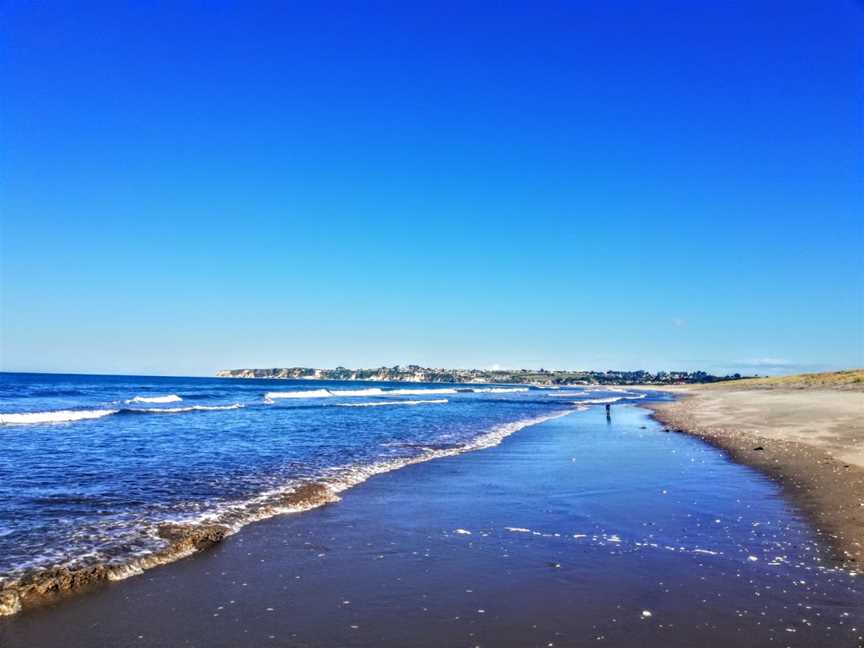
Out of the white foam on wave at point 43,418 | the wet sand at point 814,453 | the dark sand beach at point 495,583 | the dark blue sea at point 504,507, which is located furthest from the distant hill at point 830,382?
the white foam on wave at point 43,418

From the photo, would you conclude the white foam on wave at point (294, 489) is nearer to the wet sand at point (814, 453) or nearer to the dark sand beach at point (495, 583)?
the dark sand beach at point (495, 583)

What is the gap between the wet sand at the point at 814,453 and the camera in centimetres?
1042

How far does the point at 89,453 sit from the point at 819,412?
118 ft

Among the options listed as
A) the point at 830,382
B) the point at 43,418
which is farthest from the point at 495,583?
the point at 830,382

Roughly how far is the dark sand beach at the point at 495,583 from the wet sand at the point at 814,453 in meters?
0.57

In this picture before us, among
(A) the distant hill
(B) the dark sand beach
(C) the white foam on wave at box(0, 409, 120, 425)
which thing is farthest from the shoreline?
(A) the distant hill

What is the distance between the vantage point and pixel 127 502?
12312mm

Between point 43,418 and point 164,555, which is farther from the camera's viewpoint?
point 43,418

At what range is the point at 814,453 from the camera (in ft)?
59.9

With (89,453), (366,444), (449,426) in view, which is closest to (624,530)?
(366,444)

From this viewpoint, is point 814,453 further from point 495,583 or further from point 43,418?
point 43,418

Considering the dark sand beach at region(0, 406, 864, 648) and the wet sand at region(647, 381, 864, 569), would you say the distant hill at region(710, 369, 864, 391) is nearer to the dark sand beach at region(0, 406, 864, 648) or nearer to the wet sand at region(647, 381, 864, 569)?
the wet sand at region(647, 381, 864, 569)

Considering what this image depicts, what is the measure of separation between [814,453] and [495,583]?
15.4 m

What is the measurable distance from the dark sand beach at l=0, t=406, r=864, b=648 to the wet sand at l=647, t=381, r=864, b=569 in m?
0.57
